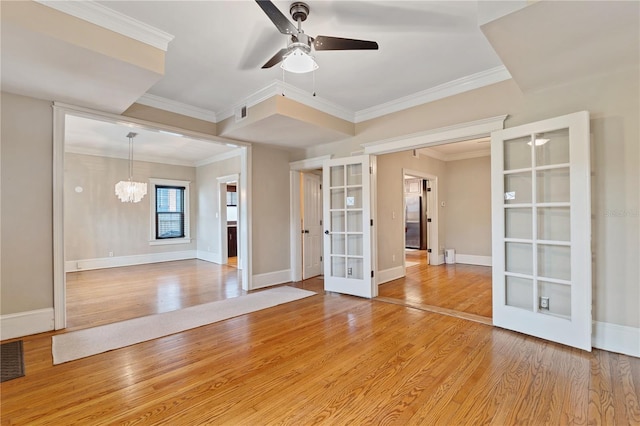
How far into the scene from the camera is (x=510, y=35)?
2025mm

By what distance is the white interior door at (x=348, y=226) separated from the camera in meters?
4.30

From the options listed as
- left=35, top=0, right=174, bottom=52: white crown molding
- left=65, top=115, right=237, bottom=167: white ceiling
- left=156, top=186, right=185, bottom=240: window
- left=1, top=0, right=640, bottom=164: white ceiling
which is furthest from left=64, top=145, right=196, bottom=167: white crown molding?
left=35, top=0, right=174, bottom=52: white crown molding

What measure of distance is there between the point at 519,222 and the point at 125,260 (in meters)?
8.18

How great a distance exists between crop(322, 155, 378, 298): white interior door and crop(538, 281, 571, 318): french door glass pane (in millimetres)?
2035

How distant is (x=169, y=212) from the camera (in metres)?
8.05

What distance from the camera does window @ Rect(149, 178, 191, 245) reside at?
302 inches

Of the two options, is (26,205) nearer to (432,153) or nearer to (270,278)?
(270,278)

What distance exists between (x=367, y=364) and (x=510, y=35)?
8.82ft

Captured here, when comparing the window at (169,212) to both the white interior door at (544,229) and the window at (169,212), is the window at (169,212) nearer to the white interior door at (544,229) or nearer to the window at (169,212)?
the window at (169,212)

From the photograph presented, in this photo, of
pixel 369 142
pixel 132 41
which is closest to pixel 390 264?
pixel 369 142

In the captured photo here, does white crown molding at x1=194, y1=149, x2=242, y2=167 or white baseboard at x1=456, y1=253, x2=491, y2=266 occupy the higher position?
white crown molding at x1=194, y1=149, x2=242, y2=167

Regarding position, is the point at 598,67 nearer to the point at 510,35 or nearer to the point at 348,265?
the point at 510,35

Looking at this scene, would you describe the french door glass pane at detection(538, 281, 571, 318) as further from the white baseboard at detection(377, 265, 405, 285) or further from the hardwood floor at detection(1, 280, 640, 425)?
the white baseboard at detection(377, 265, 405, 285)

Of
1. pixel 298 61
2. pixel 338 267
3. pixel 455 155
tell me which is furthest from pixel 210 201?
pixel 455 155
